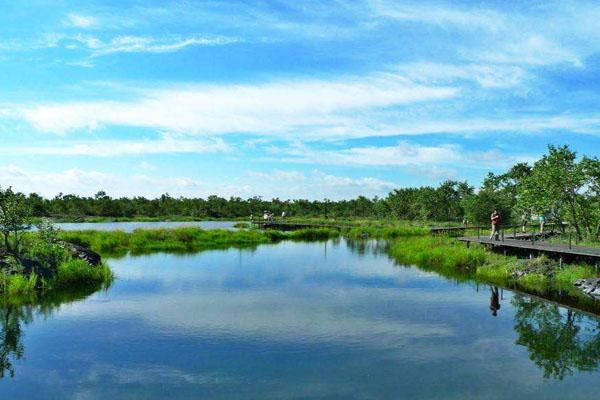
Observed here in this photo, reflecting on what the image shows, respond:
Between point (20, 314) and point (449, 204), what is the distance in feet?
303

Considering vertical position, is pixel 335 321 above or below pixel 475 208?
below

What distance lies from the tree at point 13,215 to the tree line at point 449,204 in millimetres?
1041

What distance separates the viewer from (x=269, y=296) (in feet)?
87.0

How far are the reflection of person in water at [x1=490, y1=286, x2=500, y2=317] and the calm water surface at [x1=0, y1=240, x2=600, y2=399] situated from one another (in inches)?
9.0

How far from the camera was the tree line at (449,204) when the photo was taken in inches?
1634

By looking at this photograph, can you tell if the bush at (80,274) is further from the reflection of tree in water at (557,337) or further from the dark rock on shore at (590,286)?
the dark rock on shore at (590,286)

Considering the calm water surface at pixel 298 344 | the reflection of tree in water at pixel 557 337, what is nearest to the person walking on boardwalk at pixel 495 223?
the calm water surface at pixel 298 344

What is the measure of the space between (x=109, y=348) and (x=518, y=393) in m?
12.8

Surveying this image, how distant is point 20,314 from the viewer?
71.2 feet

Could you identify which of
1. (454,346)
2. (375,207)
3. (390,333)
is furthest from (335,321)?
(375,207)

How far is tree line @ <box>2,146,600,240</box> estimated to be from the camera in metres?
41.5

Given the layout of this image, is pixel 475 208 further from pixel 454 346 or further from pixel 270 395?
pixel 270 395

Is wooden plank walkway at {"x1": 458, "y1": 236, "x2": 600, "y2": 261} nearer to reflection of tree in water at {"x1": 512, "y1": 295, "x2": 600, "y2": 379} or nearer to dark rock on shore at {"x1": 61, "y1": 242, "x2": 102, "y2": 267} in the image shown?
reflection of tree in water at {"x1": 512, "y1": 295, "x2": 600, "y2": 379}

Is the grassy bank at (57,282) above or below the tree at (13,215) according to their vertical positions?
below
